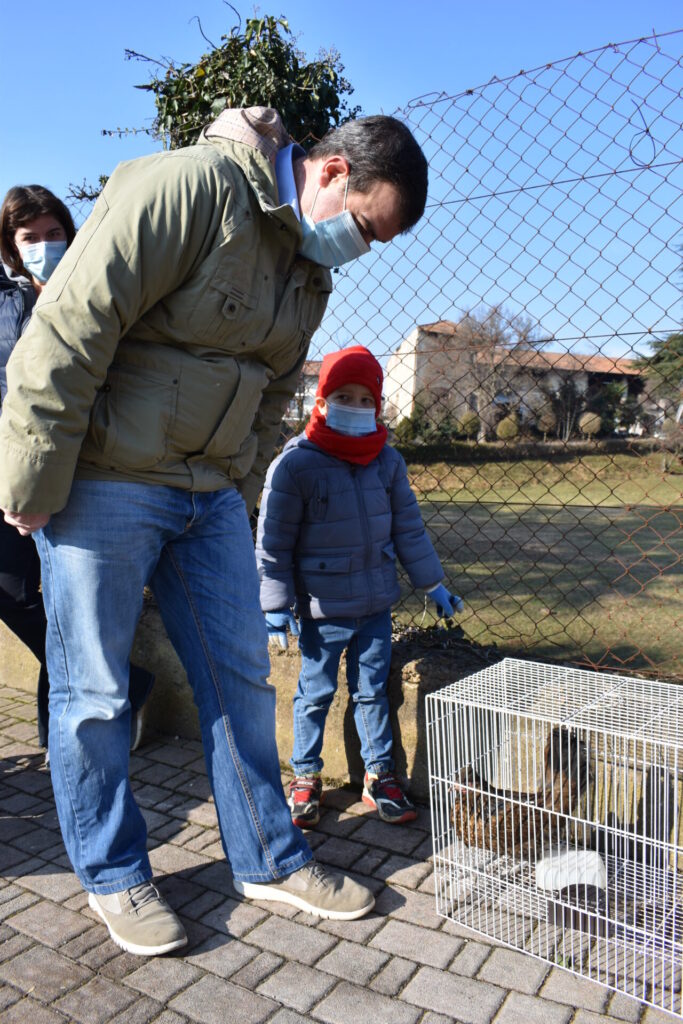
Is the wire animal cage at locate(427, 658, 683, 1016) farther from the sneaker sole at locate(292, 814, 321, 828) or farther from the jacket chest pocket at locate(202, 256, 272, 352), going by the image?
the jacket chest pocket at locate(202, 256, 272, 352)

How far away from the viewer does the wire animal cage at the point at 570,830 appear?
80.7 inches

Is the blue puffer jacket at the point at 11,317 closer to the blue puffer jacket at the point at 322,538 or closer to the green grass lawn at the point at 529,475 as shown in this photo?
the blue puffer jacket at the point at 322,538

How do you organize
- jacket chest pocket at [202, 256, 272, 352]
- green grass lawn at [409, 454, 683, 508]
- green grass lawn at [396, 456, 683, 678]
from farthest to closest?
green grass lawn at [409, 454, 683, 508] < green grass lawn at [396, 456, 683, 678] < jacket chest pocket at [202, 256, 272, 352]

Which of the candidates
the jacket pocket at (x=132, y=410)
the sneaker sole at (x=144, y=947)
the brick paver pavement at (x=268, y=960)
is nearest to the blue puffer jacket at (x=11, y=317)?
the jacket pocket at (x=132, y=410)

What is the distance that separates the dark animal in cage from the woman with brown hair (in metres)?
1.73

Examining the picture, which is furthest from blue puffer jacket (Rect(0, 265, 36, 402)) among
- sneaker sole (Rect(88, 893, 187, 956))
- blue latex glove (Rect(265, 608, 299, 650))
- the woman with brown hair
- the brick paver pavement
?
sneaker sole (Rect(88, 893, 187, 956))

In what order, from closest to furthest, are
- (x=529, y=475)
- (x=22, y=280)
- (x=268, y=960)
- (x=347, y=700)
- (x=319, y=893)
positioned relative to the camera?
(x=268, y=960), (x=319, y=893), (x=22, y=280), (x=347, y=700), (x=529, y=475)

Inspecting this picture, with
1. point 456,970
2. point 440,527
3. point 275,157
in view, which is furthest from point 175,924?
point 440,527

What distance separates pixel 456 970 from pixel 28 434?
1.66 m

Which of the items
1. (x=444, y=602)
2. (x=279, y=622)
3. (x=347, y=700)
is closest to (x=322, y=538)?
(x=279, y=622)

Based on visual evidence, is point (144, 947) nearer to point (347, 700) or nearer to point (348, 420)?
point (347, 700)

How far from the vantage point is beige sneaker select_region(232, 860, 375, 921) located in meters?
2.28

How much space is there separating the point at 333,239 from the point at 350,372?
89 cm

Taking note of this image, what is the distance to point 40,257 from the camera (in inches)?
114
